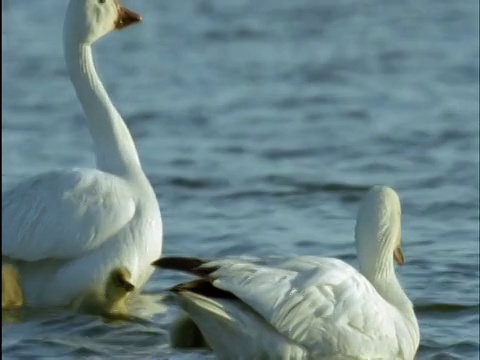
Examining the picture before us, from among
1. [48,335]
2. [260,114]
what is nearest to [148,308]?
[48,335]

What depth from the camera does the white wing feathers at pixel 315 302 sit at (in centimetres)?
735

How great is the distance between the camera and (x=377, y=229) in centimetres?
834

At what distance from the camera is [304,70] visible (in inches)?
679

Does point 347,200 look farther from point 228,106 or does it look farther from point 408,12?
point 408,12

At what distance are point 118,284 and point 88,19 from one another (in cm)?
197

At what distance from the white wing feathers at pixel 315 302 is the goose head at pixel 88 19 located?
297 centimetres

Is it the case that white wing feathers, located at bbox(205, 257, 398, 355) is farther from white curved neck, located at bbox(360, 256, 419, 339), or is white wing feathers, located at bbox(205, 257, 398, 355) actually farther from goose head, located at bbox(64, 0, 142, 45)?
goose head, located at bbox(64, 0, 142, 45)

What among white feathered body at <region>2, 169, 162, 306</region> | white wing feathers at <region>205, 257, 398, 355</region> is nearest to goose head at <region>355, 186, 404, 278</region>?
white wing feathers at <region>205, 257, 398, 355</region>

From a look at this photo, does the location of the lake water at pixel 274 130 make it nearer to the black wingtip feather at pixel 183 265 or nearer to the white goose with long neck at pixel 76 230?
the white goose with long neck at pixel 76 230

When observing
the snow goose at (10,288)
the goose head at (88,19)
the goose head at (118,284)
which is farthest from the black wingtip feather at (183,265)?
the goose head at (88,19)

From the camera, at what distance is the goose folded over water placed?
7.30 m

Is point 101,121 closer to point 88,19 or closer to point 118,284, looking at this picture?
point 88,19

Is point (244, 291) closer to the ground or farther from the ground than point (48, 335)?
farther from the ground

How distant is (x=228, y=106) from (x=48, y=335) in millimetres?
7321
